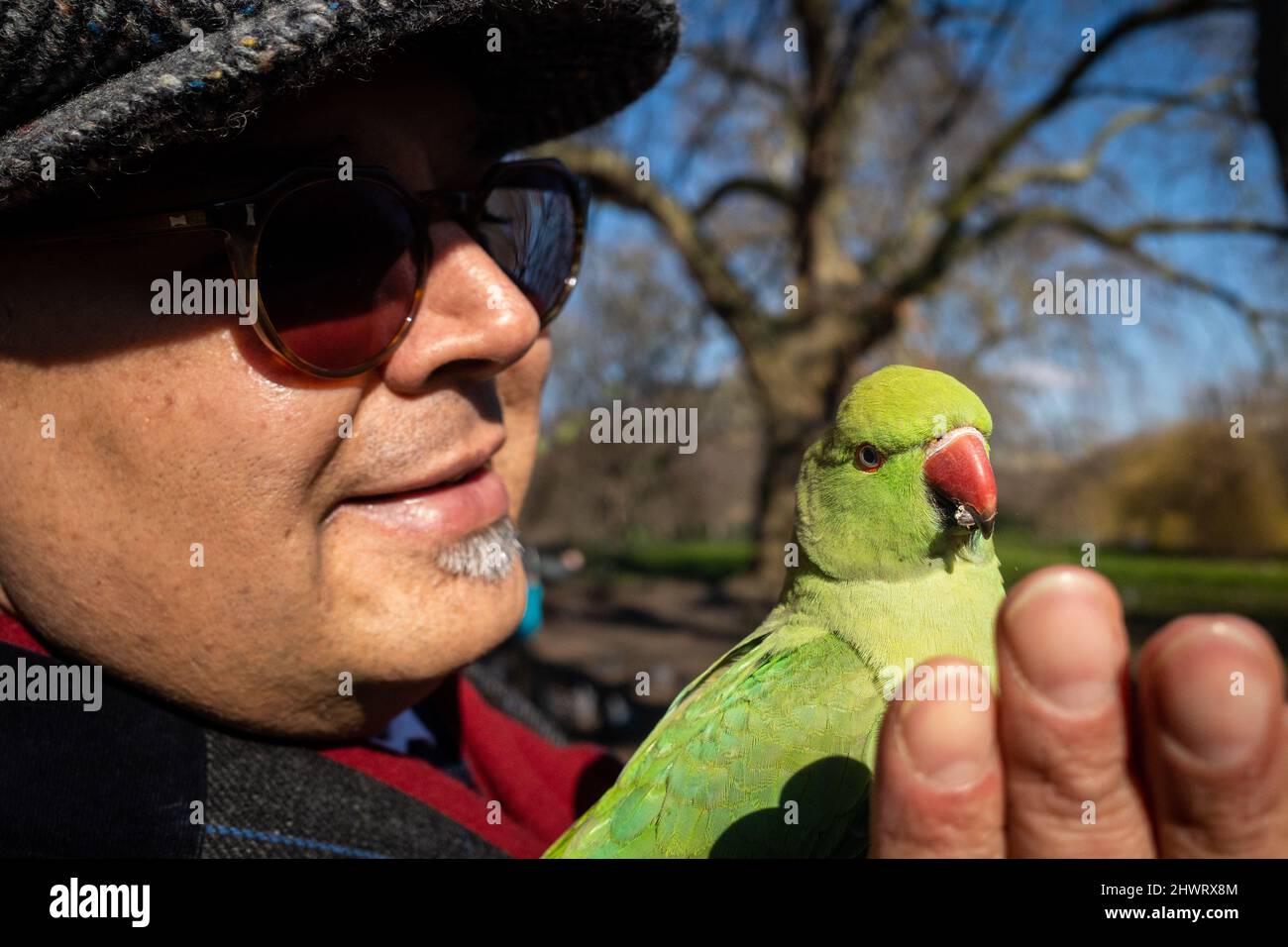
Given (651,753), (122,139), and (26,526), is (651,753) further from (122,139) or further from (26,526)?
(122,139)

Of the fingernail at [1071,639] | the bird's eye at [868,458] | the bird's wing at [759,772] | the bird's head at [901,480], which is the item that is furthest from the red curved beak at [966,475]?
the fingernail at [1071,639]

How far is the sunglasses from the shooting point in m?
1.13

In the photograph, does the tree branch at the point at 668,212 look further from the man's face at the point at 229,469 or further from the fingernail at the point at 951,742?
the fingernail at the point at 951,742

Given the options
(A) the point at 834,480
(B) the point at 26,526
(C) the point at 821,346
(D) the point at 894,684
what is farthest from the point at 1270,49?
(B) the point at 26,526

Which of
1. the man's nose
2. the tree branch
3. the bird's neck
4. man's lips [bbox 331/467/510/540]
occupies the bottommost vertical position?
the bird's neck

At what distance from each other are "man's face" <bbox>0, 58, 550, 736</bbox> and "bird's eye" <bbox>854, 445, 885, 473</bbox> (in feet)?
2.34

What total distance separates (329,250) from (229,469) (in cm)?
36

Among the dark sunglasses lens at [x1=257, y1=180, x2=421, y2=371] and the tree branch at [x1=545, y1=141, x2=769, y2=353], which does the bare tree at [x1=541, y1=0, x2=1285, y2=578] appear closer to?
the tree branch at [x1=545, y1=141, x2=769, y2=353]

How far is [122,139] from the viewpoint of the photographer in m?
0.98

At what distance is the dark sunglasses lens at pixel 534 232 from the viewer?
5.05 feet

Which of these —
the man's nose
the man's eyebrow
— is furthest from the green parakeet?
the man's eyebrow

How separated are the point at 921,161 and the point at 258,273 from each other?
7112mm

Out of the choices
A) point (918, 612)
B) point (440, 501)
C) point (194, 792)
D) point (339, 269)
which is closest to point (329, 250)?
point (339, 269)

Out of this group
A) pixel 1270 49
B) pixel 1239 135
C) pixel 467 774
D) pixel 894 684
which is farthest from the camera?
pixel 1239 135
